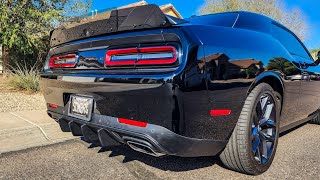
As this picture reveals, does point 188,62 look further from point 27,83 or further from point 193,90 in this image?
point 27,83

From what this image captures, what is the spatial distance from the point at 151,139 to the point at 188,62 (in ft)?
1.92

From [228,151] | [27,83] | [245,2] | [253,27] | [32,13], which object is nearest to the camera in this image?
[228,151]

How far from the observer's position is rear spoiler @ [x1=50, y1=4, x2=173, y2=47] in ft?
7.16

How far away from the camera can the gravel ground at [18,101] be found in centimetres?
571

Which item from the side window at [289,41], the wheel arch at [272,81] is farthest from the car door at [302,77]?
the wheel arch at [272,81]

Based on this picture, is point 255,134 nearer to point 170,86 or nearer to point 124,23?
point 170,86

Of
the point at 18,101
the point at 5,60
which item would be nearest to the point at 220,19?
the point at 18,101

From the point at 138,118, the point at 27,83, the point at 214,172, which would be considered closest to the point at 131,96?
the point at 138,118

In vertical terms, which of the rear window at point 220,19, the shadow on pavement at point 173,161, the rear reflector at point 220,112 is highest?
the rear window at point 220,19

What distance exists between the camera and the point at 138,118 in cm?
213

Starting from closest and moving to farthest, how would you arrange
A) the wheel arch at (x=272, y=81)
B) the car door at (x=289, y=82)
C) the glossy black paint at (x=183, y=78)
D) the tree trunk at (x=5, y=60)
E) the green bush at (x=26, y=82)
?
the glossy black paint at (x=183, y=78), the wheel arch at (x=272, y=81), the car door at (x=289, y=82), the green bush at (x=26, y=82), the tree trunk at (x=5, y=60)

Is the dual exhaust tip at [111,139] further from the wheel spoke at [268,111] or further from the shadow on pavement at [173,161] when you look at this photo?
the wheel spoke at [268,111]

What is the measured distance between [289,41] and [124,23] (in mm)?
2455

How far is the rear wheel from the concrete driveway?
0.17 meters
